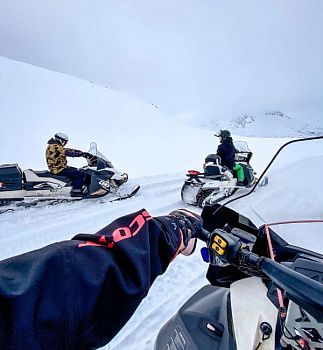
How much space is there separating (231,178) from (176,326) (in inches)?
180

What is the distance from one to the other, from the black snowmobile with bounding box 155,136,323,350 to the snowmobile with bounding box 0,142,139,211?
4314 millimetres

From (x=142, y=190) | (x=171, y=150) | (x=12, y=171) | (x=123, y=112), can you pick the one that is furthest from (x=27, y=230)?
(x=123, y=112)

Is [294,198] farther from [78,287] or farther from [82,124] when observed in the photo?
[82,124]

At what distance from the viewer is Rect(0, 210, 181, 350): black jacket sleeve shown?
2.13 feet

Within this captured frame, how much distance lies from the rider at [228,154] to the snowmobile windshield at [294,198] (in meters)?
4.18

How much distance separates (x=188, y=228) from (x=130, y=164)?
393 inches

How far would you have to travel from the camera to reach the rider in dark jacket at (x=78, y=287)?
649 millimetres

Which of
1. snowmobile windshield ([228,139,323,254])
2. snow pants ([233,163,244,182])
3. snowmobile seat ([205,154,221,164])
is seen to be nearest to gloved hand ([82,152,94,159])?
snowmobile seat ([205,154,221,164])

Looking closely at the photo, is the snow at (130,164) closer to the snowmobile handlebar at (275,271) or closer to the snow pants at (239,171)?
the snowmobile handlebar at (275,271)

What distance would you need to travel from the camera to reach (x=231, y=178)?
218 inches

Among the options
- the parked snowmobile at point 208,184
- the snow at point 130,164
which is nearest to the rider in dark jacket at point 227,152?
the parked snowmobile at point 208,184

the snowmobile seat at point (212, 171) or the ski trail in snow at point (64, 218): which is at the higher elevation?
the snowmobile seat at point (212, 171)

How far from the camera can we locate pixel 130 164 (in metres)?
11.0

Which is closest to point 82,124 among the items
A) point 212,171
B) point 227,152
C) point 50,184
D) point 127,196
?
point 127,196
